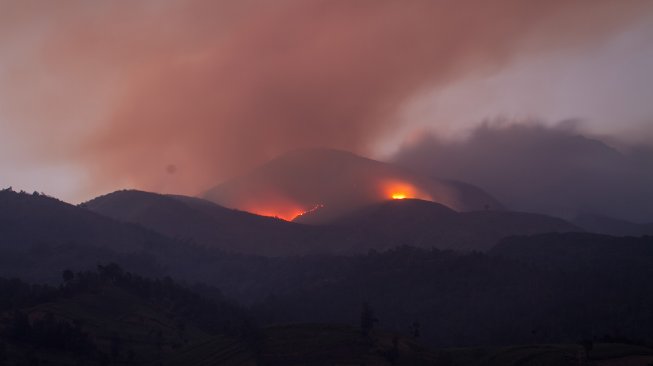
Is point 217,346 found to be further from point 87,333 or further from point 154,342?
point 87,333

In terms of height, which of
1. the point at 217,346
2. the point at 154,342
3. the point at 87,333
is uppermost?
the point at 87,333

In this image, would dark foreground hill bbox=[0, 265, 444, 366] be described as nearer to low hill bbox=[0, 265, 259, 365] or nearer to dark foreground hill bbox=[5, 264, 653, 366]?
low hill bbox=[0, 265, 259, 365]

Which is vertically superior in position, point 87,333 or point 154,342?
point 87,333

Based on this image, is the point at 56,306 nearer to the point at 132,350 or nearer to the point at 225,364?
the point at 132,350

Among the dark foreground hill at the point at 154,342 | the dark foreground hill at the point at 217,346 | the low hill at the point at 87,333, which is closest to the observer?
the dark foreground hill at the point at 217,346

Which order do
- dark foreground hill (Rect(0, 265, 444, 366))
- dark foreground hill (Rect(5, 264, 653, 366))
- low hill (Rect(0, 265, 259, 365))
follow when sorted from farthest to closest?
low hill (Rect(0, 265, 259, 365)) < dark foreground hill (Rect(0, 265, 444, 366)) < dark foreground hill (Rect(5, 264, 653, 366))

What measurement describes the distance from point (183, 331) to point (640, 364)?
356 ft

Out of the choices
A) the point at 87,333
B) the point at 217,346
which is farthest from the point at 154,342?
the point at 217,346

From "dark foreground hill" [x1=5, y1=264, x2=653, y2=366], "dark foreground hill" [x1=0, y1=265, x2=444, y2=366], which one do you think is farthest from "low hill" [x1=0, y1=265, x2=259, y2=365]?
"dark foreground hill" [x1=5, y1=264, x2=653, y2=366]

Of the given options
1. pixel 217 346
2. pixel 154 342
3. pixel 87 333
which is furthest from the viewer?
pixel 154 342

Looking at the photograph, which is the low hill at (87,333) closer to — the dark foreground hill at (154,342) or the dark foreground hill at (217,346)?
the dark foreground hill at (154,342)

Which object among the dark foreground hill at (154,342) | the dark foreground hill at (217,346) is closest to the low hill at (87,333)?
the dark foreground hill at (154,342)

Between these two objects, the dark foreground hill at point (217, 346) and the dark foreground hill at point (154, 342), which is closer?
the dark foreground hill at point (217, 346)

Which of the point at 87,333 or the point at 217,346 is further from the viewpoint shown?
the point at 217,346
